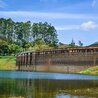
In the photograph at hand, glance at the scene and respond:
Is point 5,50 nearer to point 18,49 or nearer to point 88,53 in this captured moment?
point 18,49

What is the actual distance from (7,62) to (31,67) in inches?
763

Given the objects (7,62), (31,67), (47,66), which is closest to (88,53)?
(47,66)

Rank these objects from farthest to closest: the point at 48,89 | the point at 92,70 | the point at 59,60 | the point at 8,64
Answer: the point at 8,64 → the point at 59,60 → the point at 92,70 → the point at 48,89

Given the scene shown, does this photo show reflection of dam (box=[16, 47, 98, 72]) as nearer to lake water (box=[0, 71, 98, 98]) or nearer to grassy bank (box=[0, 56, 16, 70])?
grassy bank (box=[0, 56, 16, 70])

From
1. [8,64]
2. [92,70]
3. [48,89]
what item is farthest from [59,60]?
[48,89]

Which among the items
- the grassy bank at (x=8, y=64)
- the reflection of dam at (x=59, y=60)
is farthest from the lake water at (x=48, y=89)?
the grassy bank at (x=8, y=64)

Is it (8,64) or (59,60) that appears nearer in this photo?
(59,60)

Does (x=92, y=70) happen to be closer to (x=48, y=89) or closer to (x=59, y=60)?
(x=59, y=60)

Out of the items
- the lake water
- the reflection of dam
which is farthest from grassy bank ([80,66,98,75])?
the lake water

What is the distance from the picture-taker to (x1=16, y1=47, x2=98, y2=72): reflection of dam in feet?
407

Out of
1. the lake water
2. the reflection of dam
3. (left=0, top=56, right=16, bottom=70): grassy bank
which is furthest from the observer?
(left=0, top=56, right=16, bottom=70): grassy bank

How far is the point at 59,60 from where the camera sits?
134 meters

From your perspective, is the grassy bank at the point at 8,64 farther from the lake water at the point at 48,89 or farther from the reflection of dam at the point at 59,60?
the lake water at the point at 48,89

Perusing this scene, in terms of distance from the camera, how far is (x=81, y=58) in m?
125
